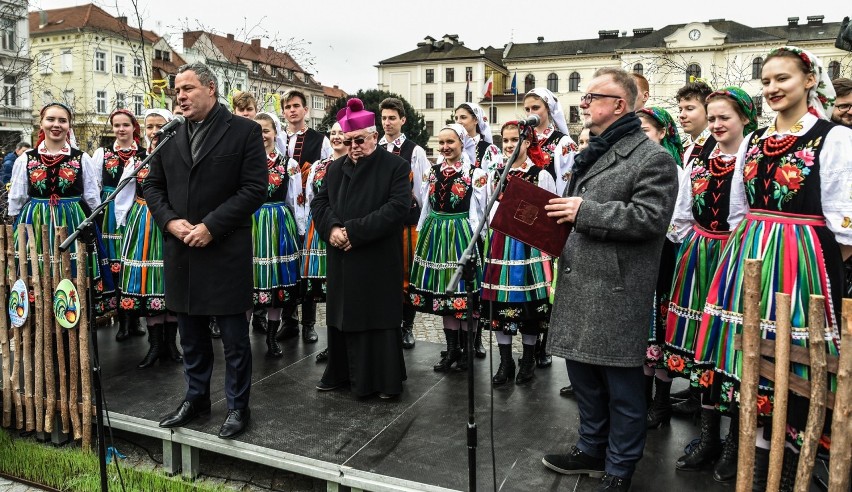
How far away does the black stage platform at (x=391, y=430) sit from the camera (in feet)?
10.8

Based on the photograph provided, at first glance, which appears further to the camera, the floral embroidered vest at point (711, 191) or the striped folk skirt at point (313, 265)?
the striped folk skirt at point (313, 265)

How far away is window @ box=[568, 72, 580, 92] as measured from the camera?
54344 millimetres

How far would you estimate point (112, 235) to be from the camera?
18.2 feet

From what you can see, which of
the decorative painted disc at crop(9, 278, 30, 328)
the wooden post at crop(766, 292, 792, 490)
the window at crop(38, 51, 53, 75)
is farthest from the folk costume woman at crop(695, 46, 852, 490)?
the window at crop(38, 51, 53, 75)

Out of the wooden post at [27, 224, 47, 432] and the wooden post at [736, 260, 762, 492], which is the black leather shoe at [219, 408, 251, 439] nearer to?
the wooden post at [27, 224, 47, 432]

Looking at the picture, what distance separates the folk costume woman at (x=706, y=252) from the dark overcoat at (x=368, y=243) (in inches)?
69.9

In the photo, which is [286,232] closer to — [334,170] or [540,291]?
[334,170]

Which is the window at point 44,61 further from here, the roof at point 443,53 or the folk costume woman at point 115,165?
the roof at point 443,53

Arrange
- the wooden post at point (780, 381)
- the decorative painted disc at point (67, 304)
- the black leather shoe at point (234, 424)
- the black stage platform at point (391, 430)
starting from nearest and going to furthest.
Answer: the wooden post at point (780, 381) → the black stage platform at point (391, 430) → the black leather shoe at point (234, 424) → the decorative painted disc at point (67, 304)

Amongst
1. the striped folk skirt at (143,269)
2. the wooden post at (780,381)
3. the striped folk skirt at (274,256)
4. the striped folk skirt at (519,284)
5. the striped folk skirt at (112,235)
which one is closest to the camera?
the wooden post at (780,381)

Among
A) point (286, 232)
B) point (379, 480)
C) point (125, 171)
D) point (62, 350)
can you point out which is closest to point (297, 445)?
point (379, 480)

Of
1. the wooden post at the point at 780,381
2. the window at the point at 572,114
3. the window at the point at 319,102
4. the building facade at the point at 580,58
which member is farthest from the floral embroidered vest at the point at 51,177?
the window at the point at 319,102

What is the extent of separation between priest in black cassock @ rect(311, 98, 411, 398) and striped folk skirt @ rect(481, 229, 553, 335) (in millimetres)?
723

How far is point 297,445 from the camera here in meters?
3.64
